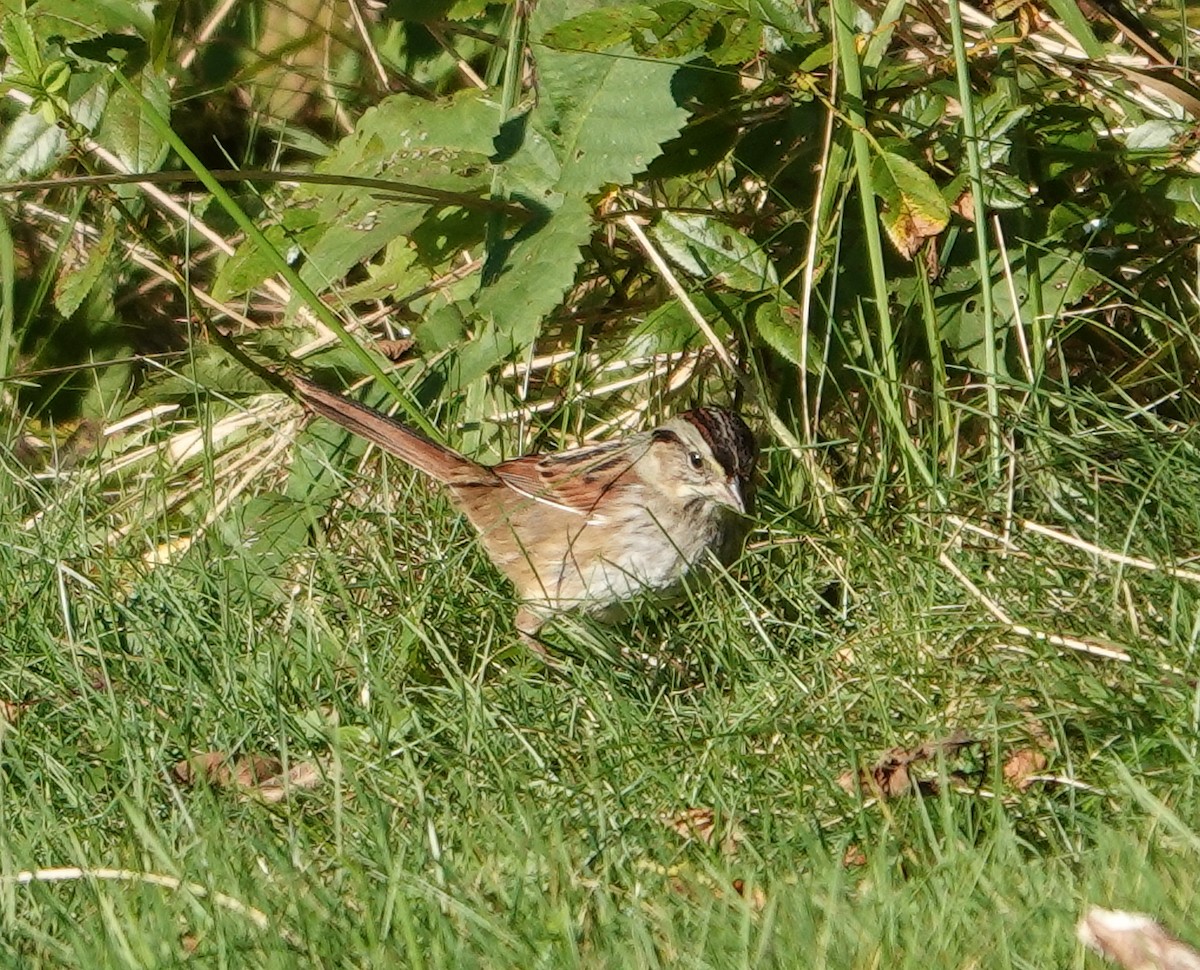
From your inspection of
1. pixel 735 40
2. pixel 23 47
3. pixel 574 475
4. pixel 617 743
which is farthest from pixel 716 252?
pixel 23 47

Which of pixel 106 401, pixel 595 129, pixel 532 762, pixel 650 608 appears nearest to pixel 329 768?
pixel 532 762

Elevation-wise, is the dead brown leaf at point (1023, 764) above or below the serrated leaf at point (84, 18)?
below

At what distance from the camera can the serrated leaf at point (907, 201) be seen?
13.4 feet

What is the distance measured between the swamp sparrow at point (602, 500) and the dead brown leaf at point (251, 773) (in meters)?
1.07

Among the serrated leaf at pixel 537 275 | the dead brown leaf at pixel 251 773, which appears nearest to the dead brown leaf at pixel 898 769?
the dead brown leaf at pixel 251 773

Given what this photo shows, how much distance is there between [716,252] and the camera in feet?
15.0

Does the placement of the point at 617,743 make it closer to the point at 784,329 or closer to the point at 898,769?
the point at 898,769

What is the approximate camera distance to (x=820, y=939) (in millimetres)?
2568

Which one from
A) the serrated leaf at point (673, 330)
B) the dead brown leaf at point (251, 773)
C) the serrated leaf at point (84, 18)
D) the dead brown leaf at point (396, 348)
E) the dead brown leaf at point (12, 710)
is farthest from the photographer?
the dead brown leaf at point (396, 348)

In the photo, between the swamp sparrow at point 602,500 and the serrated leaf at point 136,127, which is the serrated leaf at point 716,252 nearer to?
the swamp sparrow at point 602,500

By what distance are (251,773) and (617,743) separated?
73 cm

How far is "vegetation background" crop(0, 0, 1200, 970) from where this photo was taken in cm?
292

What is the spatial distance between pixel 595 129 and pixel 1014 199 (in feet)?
3.34

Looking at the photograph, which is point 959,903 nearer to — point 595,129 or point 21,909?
point 21,909
